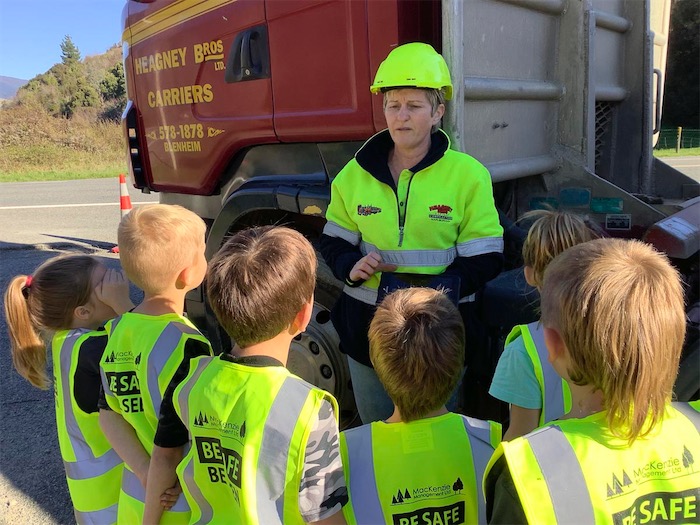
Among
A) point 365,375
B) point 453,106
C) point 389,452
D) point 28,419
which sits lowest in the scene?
point 28,419

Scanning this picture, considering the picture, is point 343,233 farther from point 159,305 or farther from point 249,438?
point 249,438

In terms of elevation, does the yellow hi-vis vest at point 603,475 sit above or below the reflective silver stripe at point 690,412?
below

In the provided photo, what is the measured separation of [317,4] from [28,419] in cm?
291

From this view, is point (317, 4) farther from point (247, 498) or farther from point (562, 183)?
point (247, 498)

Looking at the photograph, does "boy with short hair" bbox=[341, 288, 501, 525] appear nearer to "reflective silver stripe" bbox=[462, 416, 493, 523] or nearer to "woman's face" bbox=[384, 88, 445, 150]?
"reflective silver stripe" bbox=[462, 416, 493, 523]

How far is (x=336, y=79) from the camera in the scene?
2596 millimetres

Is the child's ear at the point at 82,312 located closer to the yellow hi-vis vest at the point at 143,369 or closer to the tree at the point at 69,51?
the yellow hi-vis vest at the point at 143,369

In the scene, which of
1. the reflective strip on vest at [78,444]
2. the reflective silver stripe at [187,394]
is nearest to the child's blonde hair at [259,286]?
the reflective silver stripe at [187,394]

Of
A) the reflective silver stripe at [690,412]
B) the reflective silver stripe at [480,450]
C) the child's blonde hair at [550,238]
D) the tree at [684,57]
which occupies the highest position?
the tree at [684,57]

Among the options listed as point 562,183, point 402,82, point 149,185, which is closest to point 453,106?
point 402,82

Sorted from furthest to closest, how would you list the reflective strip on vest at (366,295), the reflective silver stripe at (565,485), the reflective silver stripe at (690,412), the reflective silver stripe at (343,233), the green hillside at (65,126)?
A: the green hillside at (65,126), the reflective silver stripe at (343,233), the reflective strip on vest at (366,295), the reflective silver stripe at (690,412), the reflective silver stripe at (565,485)

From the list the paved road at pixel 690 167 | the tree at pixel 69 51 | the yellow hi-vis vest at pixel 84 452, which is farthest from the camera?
the tree at pixel 69 51

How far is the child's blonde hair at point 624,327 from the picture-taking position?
1.06 meters

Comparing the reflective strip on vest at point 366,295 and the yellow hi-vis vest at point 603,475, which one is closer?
the yellow hi-vis vest at point 603,475
